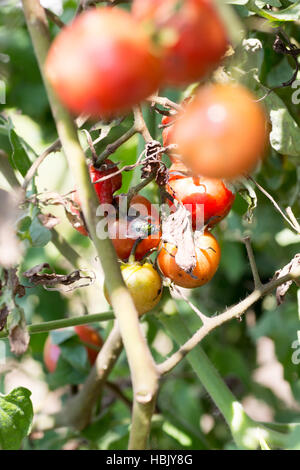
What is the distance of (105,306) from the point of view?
46.1 inches

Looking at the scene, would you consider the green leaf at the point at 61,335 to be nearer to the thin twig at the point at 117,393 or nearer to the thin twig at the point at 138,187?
the thin twig at the point at 117,393

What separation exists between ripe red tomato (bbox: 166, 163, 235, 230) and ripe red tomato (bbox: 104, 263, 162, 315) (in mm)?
71

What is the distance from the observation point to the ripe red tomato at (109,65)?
27 cm

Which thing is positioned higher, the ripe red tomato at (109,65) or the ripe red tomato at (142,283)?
the ripe red tomato at (109,65)

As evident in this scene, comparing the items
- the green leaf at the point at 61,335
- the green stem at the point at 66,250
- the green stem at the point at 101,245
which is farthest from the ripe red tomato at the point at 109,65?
the green leaf at the point at 61,335

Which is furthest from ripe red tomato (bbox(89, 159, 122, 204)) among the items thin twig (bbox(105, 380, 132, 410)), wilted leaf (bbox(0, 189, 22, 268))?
thin twig (bbox(105, 380, 132, 410))

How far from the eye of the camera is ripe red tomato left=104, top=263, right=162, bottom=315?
0.60 m

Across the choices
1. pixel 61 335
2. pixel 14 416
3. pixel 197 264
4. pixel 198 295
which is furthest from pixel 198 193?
pixel 198 295

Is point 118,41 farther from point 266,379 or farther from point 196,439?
point 266,379

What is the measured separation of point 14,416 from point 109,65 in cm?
53

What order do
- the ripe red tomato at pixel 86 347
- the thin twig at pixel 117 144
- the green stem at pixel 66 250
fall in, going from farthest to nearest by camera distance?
the ripe red tomato at pixel 86 347
the green stem at pixel 66 250
the thin twig at pixel 117 144

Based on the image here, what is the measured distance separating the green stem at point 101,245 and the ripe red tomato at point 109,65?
0.11 m
